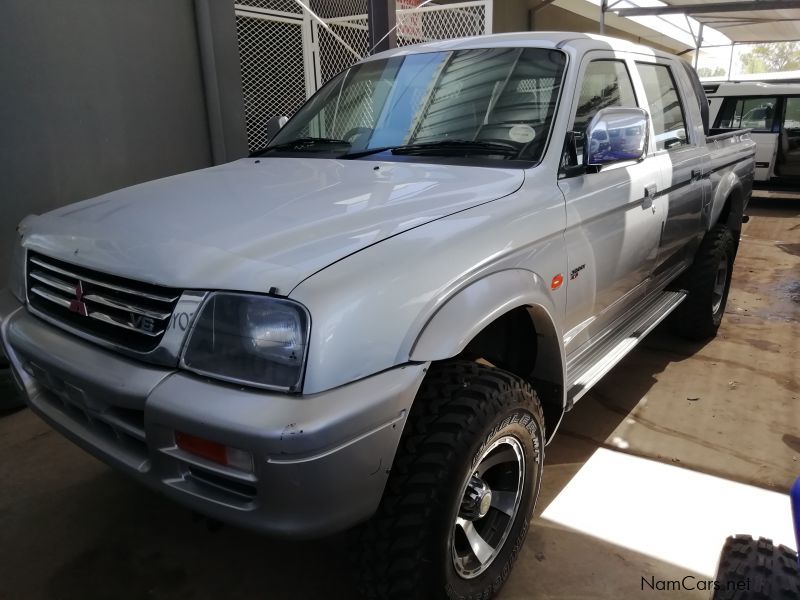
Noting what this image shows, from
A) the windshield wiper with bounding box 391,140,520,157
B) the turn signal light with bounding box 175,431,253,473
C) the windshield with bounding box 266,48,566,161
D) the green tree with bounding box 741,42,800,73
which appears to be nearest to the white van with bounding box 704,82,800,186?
the windshield with bounding box 266,48,566,161

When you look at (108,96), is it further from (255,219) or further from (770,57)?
(770,57)

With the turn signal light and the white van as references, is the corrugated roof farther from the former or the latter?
the turn signal light

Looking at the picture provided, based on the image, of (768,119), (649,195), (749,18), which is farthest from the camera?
(749,18)

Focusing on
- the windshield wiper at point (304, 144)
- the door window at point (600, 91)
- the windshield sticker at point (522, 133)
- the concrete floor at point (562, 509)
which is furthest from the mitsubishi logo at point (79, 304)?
the door window at point (600, 91)

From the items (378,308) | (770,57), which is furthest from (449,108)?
(770,57)

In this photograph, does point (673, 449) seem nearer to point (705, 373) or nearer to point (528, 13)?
point (705, 373)

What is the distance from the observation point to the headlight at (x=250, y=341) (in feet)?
5.07

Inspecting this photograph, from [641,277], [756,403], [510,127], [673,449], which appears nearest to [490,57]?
[510,127]

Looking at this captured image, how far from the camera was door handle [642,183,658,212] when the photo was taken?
3080 mm

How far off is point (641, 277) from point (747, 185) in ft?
7.37

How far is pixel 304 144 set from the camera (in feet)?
10.3

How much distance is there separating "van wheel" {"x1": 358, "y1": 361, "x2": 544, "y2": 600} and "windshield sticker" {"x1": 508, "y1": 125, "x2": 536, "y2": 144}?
3.37 ft

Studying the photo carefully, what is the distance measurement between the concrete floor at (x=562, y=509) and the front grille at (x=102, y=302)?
1019mm

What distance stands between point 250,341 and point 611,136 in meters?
1.67
